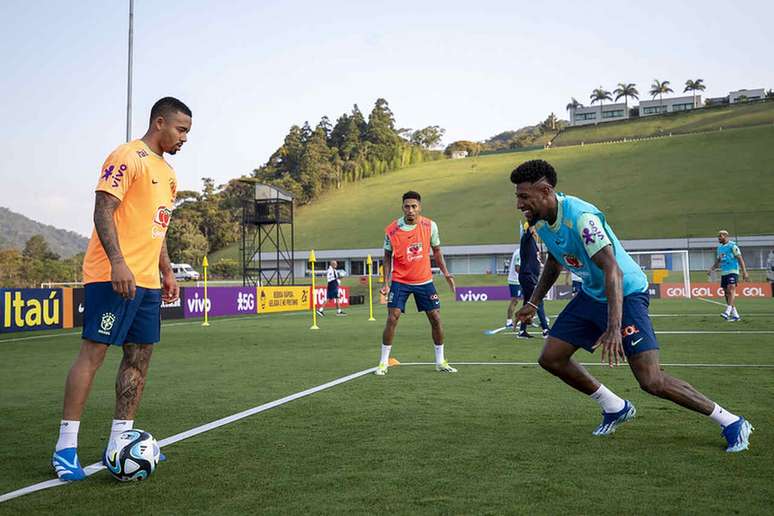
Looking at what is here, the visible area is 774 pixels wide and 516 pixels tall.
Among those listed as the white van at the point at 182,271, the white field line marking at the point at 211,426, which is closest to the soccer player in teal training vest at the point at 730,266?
the white field line marking at the point at 211,426

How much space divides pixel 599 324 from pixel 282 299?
93.6 feet

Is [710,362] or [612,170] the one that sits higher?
[612,170]

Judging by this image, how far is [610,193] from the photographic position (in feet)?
271

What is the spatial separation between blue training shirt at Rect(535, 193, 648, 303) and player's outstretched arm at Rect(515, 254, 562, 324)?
0.27 meters

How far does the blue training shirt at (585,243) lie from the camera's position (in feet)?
15.7

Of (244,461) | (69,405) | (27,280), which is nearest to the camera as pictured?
(69,405)

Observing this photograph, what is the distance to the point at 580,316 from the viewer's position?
5328 millimetres

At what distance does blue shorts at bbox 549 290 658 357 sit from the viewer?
489 cm

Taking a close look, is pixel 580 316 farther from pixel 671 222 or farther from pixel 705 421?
pixel 671 222

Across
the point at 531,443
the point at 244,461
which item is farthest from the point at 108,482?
the point at 531,443

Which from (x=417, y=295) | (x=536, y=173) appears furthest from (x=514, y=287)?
(x=536, y=173)

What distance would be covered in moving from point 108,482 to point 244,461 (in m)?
0.84

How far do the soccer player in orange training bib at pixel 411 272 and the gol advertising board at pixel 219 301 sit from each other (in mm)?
18627

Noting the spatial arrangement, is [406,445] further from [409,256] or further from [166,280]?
[409,256]
